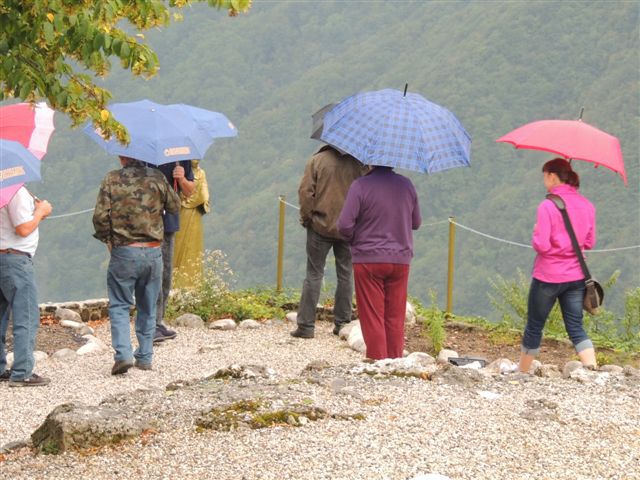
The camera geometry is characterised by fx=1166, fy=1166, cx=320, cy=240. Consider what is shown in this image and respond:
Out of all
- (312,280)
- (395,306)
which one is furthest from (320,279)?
(395,306)

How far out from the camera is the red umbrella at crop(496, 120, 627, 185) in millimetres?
7293

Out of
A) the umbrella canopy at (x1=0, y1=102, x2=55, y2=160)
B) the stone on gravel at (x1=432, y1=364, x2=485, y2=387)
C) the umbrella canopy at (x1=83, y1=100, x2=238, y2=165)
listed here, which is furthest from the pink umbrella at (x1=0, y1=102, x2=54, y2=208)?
the stone on gravel at (x1=432, y1=364, x2=485, y2=387)

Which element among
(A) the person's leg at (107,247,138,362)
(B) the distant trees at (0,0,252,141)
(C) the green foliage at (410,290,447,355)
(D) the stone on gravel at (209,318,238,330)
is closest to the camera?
(B) the distant trees at (0,0,252,141)

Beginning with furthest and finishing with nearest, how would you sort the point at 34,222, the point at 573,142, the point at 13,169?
1. the point at 34,222
2. the point at 573,142
3. the point at 13,169

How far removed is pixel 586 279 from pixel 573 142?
2.95ft

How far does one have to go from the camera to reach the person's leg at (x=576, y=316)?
760cm

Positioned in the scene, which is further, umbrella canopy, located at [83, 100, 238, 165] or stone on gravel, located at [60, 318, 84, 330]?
stone on gravel, located at [60, 318, 84, 330]

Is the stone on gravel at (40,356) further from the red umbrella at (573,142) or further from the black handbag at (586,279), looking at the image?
the black handbag at (586,279)

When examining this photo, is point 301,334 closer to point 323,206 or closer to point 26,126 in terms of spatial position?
point 323,206

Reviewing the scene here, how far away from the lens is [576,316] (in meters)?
7.66

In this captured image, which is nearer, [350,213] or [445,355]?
[350,213]

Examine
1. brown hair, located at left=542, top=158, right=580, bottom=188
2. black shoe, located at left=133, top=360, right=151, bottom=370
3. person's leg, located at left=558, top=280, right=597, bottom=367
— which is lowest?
black shoe, located at left=133, top=360, right=151, bottom=370

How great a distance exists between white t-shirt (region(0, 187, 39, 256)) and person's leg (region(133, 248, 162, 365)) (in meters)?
0.81

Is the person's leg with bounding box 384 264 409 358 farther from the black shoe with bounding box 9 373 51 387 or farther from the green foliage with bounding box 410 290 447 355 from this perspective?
the black shoe with bounding box 9 373 51 387
